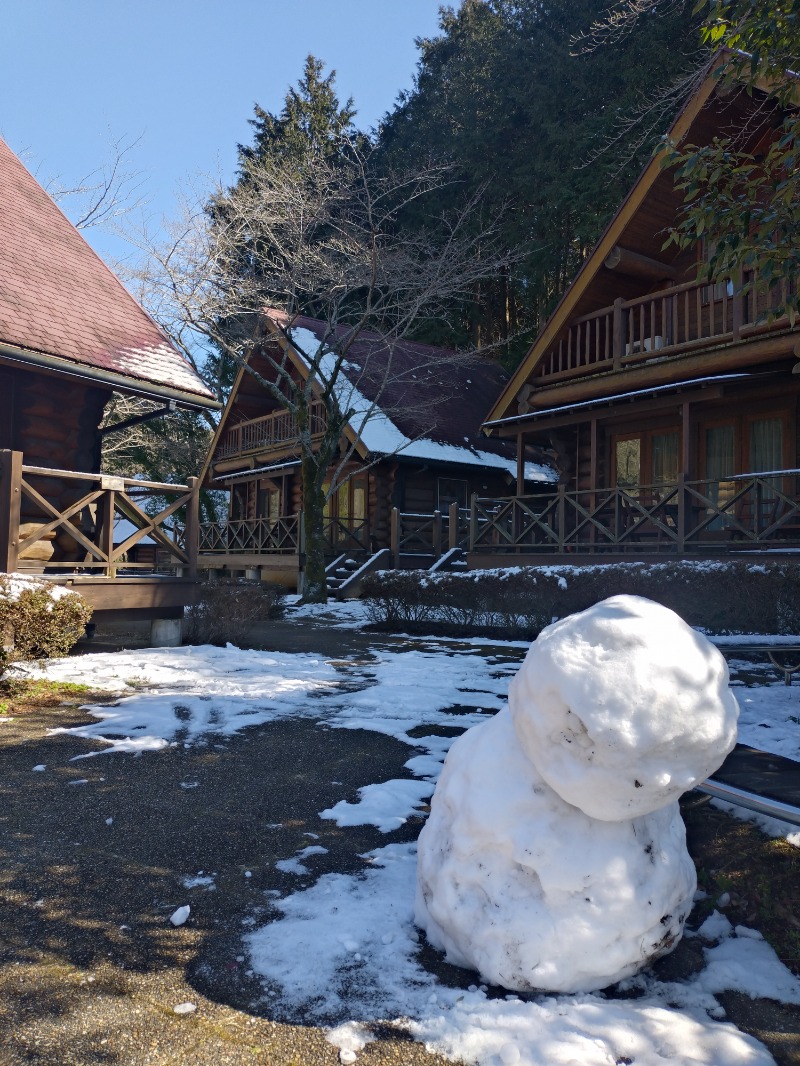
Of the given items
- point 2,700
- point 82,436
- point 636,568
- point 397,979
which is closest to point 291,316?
point 82,436

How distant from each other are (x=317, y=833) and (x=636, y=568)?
741cm

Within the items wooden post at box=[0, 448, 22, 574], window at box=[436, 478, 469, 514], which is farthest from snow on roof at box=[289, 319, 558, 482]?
wooden post at box=[0, 448, 22, 574]

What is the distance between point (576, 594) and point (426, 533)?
32.3ft

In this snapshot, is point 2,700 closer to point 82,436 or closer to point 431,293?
point 82,436

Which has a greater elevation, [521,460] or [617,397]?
[617,397]

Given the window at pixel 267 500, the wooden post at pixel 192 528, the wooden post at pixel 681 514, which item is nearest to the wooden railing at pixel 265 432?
the window at pixel 267 500

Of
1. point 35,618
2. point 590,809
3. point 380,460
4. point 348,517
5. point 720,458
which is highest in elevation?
point 380,460

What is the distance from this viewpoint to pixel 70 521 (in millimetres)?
8922

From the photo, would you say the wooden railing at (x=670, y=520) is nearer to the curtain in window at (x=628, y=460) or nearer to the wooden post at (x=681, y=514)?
the wooden post at (x=681, y=514)

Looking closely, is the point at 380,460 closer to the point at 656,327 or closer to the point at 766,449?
the point at 656,327

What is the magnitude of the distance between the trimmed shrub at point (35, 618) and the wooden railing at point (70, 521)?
1066 millimetres

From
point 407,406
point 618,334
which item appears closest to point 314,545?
point 407,406

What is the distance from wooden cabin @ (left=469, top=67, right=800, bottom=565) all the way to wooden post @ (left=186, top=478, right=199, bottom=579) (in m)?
6.77

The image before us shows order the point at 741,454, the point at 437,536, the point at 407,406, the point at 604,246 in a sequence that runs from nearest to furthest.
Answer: the point at 741,454 → the point at 604,246 → the point at 437,536 → the point at 407,406
